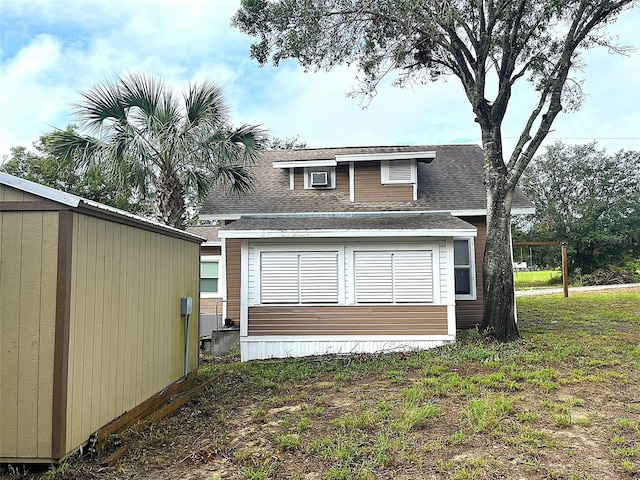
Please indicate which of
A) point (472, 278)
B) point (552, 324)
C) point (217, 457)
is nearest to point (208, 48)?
point (472, 278)

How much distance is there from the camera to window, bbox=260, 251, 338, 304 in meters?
8.78

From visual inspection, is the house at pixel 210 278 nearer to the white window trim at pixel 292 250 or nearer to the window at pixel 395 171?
the white window trim at pixel 292 250

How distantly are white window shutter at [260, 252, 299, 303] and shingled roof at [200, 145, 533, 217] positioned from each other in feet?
6.24

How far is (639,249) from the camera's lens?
28266 mm

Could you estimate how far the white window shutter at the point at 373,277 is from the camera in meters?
8.70

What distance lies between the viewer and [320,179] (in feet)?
36.5

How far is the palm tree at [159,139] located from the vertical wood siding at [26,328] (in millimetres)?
5532

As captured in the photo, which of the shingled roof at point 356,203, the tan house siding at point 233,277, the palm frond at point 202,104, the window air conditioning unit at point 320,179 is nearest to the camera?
the palm frond at point 202,104

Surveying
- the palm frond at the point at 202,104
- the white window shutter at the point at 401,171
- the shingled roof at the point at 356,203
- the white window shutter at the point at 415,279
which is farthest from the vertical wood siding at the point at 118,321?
the white window shutter at the point at 401,171

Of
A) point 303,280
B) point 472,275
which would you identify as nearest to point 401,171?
point 472,275

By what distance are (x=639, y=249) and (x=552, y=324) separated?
22.6 metres

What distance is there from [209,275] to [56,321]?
32.0ft

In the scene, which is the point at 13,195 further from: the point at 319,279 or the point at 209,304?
the point at 209,304

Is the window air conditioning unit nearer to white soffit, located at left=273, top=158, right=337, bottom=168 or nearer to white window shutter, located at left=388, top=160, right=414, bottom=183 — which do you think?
white soffit, located at left=273, top=158, right=337, bottom=168
